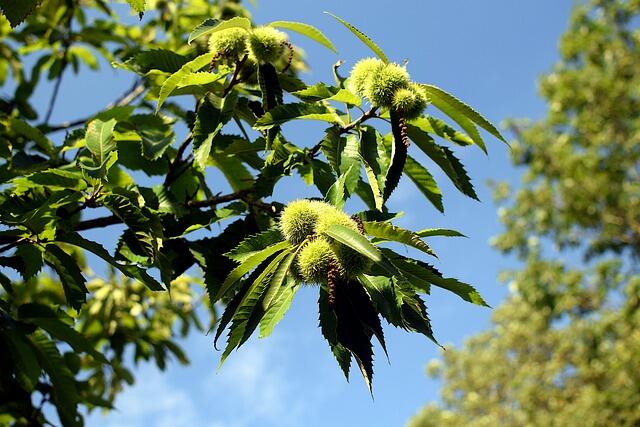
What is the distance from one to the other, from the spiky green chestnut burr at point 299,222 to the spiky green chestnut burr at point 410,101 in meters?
0.27

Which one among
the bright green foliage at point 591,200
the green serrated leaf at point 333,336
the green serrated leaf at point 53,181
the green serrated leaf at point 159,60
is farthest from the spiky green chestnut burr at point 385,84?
the bright green foliage at point 591,200

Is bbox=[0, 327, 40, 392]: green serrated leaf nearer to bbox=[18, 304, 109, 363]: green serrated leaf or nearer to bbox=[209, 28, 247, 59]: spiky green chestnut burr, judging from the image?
bbox=[18, 304, 109, 363]: green serrated leaf

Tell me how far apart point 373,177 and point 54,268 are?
0.83 meters

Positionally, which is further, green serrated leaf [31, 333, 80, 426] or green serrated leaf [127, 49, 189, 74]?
green serrated leaf [31, 333, 80, 426]

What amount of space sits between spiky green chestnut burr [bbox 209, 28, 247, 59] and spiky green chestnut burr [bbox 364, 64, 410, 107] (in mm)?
354

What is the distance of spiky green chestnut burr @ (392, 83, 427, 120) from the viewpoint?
1317 millimetres

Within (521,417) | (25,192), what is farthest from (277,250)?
(521,417)

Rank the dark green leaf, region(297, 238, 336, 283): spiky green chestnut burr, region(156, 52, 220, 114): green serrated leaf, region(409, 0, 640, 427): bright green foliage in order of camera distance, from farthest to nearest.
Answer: region(409, 0, 640, 427): bright green foliage
region(156, 52, 220, 114): green serrated leaf
the dark green leaf
region(297, 238, 336, 283): spiky green chestnut burr

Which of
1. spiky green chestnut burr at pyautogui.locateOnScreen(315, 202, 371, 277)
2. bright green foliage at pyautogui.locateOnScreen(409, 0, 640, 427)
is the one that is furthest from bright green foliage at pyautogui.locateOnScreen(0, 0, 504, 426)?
bright green foliage at pyautogui.locateOnScreen(409, 0, 640, 427)

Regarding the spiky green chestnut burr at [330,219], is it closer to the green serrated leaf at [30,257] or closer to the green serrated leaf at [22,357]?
the green serrated leaf at [30,257]

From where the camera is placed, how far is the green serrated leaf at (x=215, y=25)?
1.40m

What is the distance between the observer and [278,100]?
1527 mm

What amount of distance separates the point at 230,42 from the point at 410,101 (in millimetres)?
477

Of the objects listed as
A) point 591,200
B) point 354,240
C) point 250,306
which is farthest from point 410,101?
point 591,200
